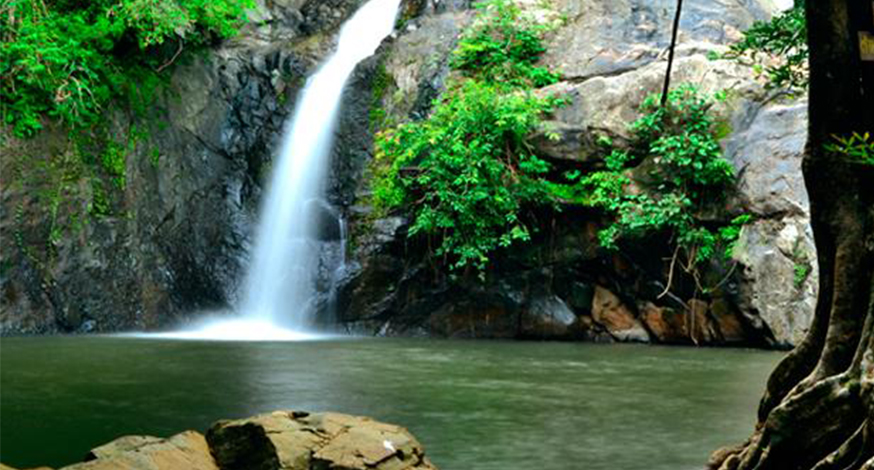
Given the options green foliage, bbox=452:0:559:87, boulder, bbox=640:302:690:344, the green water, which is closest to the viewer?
the green water

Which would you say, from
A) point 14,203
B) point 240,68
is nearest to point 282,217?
point 240,68

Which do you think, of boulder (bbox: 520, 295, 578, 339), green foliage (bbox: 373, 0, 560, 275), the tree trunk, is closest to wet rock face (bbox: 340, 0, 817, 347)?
boulder (bbox: 520, 295, 578, 339)

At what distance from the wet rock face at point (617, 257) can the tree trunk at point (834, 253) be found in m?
8.53

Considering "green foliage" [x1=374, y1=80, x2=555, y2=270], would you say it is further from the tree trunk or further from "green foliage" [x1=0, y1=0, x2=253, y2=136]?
the tree trunk

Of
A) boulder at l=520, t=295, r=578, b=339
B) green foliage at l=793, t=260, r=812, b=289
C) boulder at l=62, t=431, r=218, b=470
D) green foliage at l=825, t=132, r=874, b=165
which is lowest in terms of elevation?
boulder at l=62, t=431, r=218, b=470

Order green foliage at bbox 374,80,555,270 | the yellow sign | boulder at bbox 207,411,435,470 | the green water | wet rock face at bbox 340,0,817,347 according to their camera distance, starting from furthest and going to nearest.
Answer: green foliage at bbox 374,80,555,270, wet rock face at bbox 340,0,817,347, the green water, boulder at bbox 207,411,435,470, the yellow sign

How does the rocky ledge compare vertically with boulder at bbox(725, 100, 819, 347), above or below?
below

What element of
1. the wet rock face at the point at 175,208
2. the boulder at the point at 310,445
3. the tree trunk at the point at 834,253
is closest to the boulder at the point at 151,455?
the boulder at the point at 310,445

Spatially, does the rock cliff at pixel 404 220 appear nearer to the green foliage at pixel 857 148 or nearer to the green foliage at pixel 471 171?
the green foliage at pixel 471 171

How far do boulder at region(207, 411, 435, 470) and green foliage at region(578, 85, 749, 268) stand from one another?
29.5ft

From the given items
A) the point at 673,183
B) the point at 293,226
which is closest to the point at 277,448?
the point at 673,183

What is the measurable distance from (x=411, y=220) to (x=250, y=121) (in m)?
4.40

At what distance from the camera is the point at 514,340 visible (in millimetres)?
14086

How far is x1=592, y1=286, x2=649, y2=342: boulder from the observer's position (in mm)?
13898
